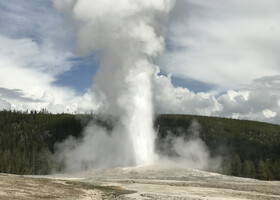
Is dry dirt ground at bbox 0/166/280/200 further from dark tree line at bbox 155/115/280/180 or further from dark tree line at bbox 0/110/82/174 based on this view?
dark tree line at bbox 0/110/82/174

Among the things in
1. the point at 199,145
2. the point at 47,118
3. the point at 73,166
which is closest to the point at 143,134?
the point at 73,166

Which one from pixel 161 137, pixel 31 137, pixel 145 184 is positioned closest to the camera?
pixel 145 184

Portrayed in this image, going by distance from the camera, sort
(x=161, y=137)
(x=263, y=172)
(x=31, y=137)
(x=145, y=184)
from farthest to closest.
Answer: (x=161, y=137), (x=31, y=137), (x=263, y=172), (x=145, y=184)

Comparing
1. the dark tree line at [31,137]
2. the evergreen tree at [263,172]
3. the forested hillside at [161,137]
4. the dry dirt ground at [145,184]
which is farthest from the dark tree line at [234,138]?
the dark tree line at [31,137]

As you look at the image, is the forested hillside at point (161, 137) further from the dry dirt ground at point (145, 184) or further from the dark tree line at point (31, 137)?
the dry dirt ground at point (145, 184)

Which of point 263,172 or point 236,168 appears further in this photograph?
point 236,168

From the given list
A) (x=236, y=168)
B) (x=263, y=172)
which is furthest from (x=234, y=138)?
(x=263, y=172)

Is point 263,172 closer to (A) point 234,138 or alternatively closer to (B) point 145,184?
(B) point 145,184

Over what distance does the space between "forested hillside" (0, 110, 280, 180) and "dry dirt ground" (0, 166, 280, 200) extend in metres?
41.5

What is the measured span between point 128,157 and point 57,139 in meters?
92.5

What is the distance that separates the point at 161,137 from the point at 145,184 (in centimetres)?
11194

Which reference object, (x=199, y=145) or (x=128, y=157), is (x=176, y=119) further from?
(x=128, y=157)

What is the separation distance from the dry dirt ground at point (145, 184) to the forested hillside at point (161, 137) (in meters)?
41.5

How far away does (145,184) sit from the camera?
40.5 m
